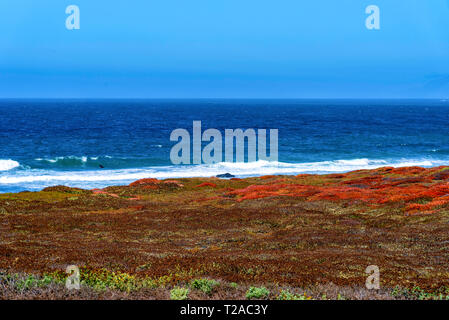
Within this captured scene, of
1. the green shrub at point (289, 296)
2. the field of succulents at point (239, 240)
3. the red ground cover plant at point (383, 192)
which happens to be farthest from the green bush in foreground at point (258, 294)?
the red ground cover plant at point (383, 192)

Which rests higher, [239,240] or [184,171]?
[239,240]

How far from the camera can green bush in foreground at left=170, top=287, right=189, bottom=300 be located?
8977 mm

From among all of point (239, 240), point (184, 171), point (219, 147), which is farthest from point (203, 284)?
point (219, 147)

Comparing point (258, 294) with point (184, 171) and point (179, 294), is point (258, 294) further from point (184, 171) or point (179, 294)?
point (184, 171)

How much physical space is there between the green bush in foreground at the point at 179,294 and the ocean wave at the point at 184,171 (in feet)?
164

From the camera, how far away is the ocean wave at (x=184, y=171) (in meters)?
59.2

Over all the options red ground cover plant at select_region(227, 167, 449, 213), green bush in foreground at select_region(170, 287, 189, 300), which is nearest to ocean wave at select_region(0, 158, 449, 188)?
red ground cover plant at select_region(227, 167, 449, 213)

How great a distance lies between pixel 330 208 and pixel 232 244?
1134 cm

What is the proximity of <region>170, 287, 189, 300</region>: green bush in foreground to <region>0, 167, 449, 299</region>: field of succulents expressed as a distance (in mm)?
194

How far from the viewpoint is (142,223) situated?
2503 cm

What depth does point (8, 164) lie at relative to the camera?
223 feet

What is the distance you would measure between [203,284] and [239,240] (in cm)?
990
